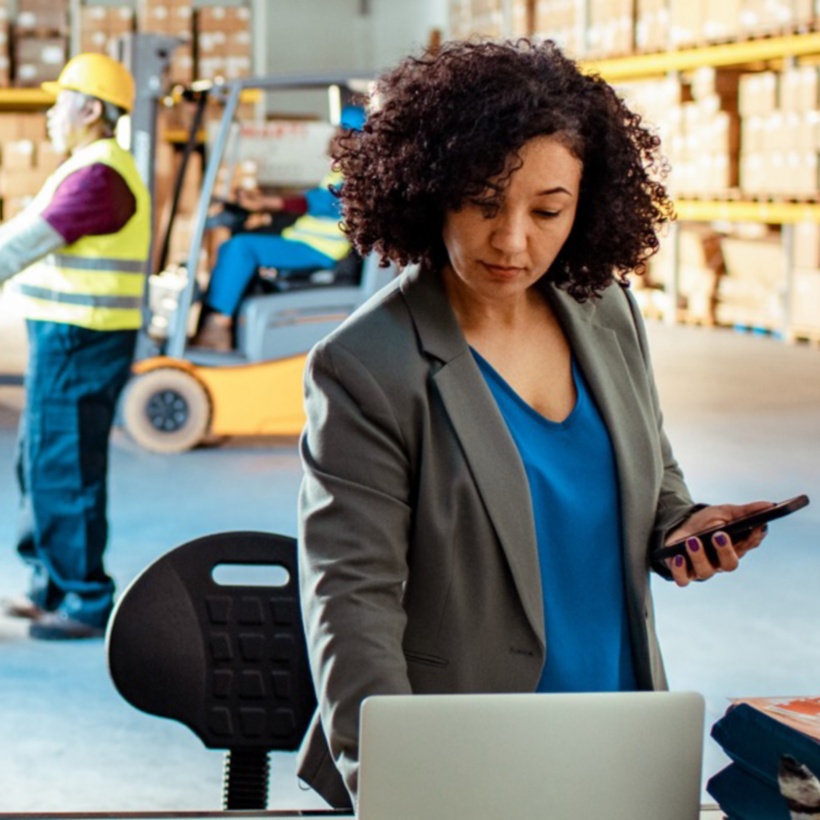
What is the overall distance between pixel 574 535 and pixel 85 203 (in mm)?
3095

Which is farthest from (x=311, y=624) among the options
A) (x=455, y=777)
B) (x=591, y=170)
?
(x=591, y=170)

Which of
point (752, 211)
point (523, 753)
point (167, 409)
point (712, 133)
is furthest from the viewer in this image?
point (712, 133)

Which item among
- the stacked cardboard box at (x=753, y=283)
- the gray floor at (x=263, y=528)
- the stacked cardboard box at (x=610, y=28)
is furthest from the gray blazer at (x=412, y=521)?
the stacked cardboard box at (x=610, y=28)

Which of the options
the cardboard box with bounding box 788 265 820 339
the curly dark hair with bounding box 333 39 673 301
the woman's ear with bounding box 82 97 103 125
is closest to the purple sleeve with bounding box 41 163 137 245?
the woman's ear with bounding box 82 97 103 125

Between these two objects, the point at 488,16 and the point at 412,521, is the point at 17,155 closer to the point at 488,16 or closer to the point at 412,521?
the point at 488,16

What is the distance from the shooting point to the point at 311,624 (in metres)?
1.60

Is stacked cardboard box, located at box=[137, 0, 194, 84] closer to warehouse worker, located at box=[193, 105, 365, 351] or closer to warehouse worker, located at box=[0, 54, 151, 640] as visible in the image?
warehouse worker, located at box=[193, 105, 365, 351]

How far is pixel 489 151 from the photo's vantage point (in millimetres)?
1567

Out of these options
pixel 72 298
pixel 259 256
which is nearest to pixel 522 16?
pixel 259 256

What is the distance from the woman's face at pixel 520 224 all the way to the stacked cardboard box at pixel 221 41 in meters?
15.0

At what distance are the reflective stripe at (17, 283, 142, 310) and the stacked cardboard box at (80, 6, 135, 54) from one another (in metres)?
12.1

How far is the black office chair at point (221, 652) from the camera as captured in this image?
204 centimetres

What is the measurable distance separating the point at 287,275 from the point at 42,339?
3.70 meters

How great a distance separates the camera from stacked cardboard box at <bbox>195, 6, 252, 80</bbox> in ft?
53.3
